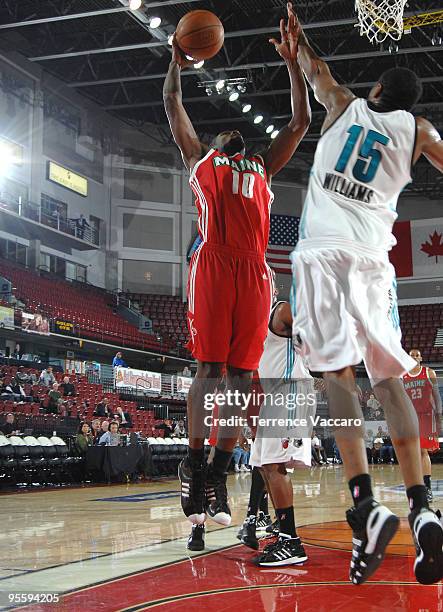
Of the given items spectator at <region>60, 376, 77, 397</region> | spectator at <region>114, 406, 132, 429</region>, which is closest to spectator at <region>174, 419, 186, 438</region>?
spectator at <region>114, 406, 132, 429</region>

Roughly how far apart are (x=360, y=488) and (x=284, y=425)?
7.01ft

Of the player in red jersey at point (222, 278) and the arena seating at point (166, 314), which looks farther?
the arena seating at point (166, 314)

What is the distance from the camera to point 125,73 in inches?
961

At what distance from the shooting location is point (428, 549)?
2.56m

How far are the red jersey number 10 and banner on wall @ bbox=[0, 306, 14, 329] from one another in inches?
587

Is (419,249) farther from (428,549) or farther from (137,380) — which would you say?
(428,549)

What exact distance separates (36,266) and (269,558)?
21100mm

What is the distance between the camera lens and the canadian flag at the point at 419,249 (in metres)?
30.2

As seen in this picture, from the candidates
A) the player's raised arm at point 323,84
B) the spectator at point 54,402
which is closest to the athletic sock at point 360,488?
the player's raised arm at point 323,84

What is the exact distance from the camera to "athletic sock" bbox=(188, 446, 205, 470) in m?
4.14

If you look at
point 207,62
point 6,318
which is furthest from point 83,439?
point 207,62

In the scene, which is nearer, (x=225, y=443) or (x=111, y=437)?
(x=225, y=443)

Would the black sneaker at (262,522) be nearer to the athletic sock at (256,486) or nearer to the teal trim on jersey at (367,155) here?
the athletic sock at (256,486)

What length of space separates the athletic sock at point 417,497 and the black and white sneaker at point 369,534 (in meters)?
0.13
